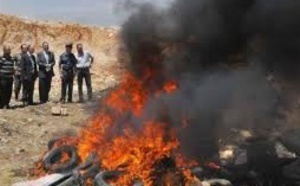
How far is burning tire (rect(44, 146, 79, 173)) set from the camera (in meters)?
13.6

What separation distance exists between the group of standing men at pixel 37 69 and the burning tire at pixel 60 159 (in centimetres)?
605

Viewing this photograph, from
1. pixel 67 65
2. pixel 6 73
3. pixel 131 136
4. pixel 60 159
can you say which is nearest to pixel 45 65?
pixel 67 65

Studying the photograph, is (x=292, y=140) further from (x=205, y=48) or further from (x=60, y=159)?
(x=60, y=159)

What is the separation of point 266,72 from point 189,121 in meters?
2.03

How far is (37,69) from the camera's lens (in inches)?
842

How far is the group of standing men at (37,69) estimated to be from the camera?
19922 mm

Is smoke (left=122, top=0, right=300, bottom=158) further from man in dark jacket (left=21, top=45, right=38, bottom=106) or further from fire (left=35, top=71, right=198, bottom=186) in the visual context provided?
man in dark jacket (left=21, top=45, right=38, bottom=106)

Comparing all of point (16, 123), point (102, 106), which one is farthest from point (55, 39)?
point (102, 106)

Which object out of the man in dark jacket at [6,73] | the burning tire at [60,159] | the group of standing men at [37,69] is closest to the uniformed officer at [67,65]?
the group of standing men at [37,69]

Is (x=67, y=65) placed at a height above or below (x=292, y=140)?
above

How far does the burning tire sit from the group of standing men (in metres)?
6.05

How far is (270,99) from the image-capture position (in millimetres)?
17766

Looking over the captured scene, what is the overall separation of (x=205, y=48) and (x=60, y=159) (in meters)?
4.19

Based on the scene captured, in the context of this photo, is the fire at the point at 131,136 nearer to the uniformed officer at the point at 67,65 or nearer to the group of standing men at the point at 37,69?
the group of standing men at the point at 37,69
